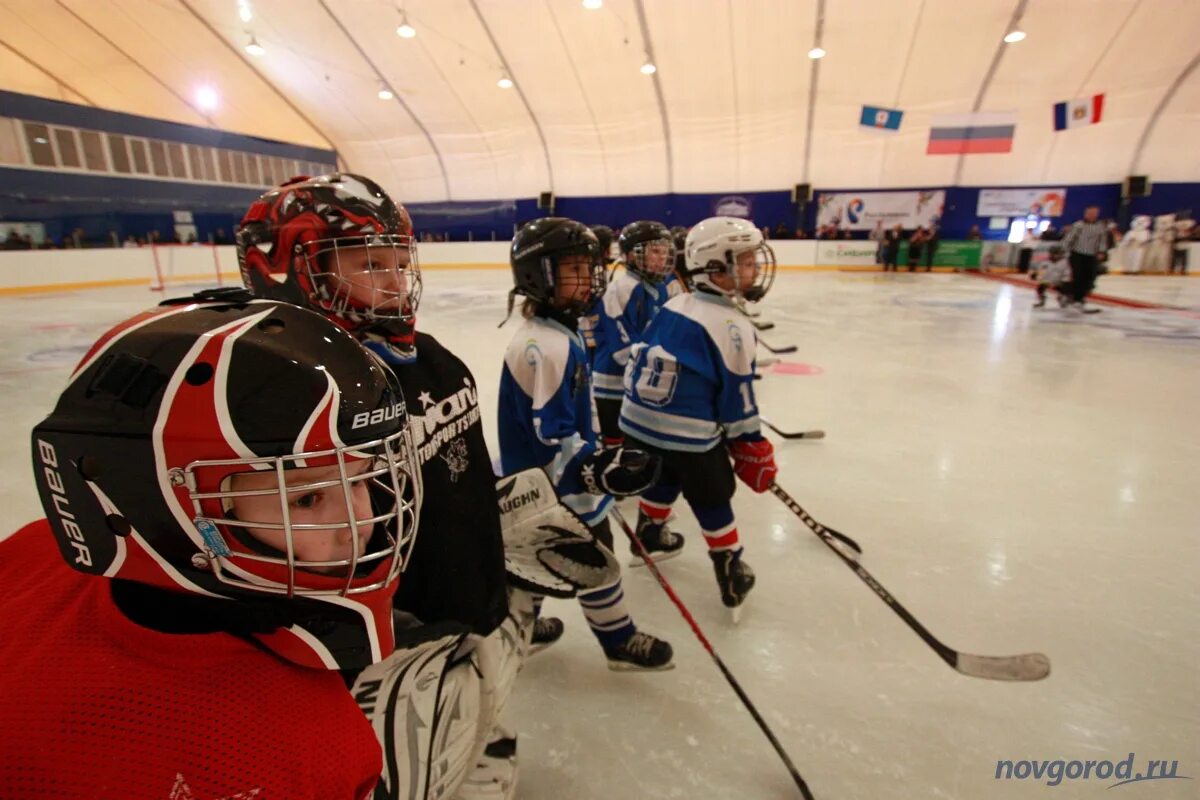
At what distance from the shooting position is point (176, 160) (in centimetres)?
1734

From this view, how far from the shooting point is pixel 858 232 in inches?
762

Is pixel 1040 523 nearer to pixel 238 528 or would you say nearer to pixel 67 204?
pixel 238 528

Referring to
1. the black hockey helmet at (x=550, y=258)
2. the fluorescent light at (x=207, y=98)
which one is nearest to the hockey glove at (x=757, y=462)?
the black hockey helmet at (x=550, y=258)

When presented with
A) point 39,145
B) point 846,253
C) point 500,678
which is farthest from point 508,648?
point 39,145

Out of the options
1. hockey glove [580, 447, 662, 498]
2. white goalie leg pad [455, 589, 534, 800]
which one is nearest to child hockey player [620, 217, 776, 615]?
hockey glove [580, 447, 662, 498]

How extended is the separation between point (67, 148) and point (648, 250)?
18352 mm

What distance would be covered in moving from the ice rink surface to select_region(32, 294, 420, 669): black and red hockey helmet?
0.16 metres

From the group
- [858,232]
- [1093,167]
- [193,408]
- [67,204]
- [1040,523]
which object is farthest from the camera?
[858,232]

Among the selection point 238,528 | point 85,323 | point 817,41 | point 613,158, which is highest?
point 817,41

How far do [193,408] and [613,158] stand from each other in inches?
849

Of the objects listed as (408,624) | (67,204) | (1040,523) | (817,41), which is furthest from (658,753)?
(67,204)

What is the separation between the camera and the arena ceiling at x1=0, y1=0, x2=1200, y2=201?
14.6m

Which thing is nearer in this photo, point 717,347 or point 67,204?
point 717,347

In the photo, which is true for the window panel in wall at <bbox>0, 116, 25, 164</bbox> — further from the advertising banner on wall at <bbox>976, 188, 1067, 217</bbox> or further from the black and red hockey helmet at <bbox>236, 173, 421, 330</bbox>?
the advertising banner on wall at <bbox>976, 188, 1067, 217</bbox>
